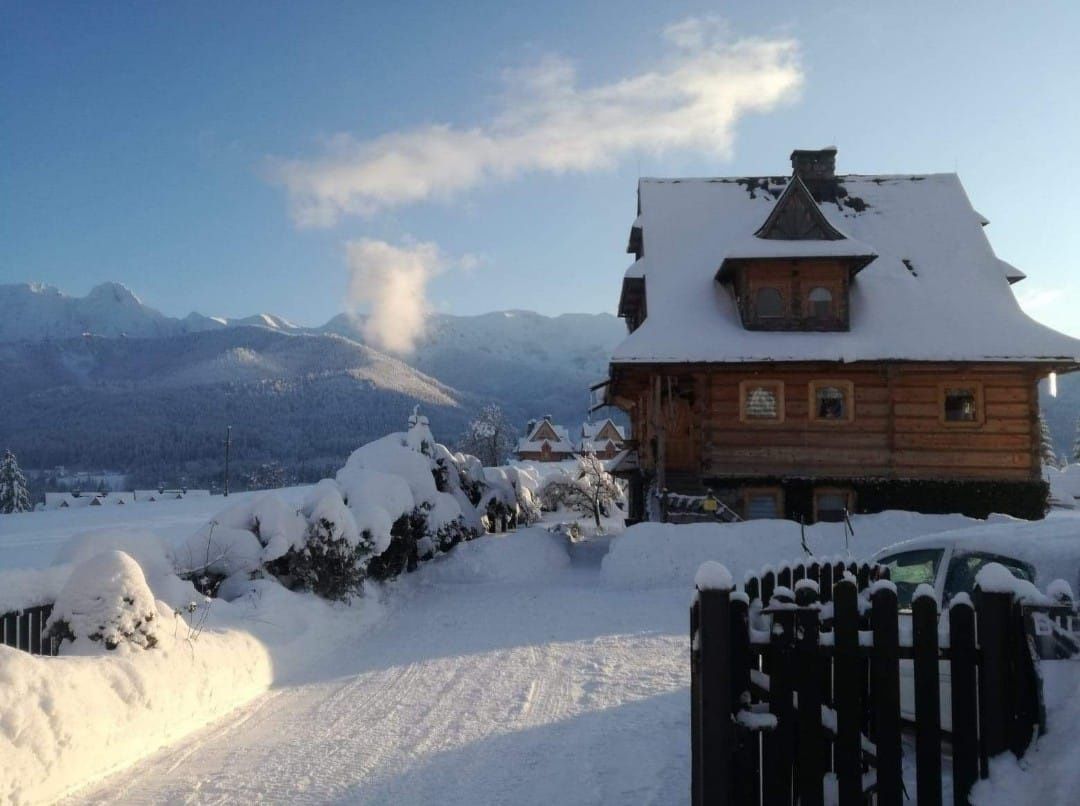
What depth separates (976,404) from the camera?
20578 mm

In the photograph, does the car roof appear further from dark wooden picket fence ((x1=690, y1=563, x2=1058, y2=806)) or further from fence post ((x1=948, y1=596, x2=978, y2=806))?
fence post ((x1=948, y1=596, x2=978, y2=806))

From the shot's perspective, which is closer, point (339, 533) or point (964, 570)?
point (964, 570)

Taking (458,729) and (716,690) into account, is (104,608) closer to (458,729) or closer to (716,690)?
(458,729)

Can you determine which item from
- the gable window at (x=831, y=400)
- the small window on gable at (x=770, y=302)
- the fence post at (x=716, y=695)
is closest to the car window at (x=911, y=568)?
the fence post at (x=716, y=695)

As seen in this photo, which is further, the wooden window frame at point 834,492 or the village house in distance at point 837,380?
the wooden window frame at point 834,492

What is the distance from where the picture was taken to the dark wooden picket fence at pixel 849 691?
3893 mm

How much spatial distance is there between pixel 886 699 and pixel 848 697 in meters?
0.18

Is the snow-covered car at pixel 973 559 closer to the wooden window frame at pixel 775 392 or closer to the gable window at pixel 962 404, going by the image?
the wooden window frame at pixel 775 392

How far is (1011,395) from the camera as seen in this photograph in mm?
20547

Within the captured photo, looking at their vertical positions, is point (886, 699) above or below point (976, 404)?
below

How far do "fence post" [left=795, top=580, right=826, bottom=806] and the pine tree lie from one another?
83.6 metres

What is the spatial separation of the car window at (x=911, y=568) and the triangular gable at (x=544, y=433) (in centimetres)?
9370

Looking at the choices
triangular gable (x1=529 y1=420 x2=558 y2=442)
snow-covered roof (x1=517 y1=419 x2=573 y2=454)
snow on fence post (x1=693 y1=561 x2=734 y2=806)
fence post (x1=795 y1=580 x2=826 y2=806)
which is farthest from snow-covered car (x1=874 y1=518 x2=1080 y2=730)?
triangular gable (x1=529 y1=420 x2=558 y2=442)

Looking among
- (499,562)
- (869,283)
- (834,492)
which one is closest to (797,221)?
(869,283)
